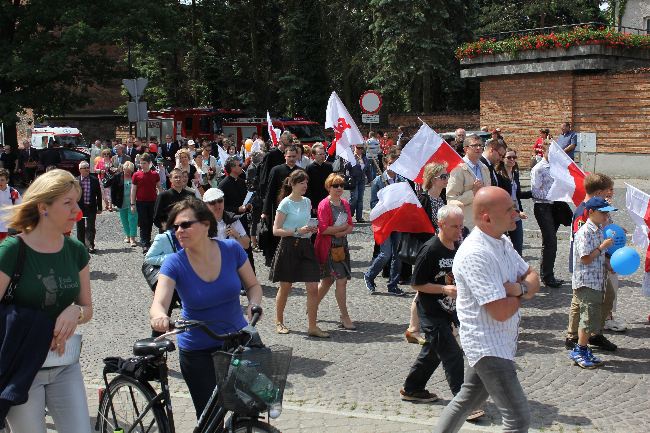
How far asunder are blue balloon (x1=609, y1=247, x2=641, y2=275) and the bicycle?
13.2 ft

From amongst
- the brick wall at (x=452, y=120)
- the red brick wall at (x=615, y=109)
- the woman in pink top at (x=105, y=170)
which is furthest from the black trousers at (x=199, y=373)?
the brick wall at (x=452, y=120)

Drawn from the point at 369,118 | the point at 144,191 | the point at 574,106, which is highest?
the point at 574,106

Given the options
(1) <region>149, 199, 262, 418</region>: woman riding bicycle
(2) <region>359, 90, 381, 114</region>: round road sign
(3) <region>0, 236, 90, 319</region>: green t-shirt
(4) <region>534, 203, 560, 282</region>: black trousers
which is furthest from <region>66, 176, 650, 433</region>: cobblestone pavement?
(2) <region>359, 90, 381, 114</region>: round road sign

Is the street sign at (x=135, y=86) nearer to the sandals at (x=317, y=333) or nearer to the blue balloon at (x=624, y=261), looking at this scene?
the sandals at (x=317, y=333)

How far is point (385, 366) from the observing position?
811 centimetres

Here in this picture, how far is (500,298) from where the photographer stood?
4688mm

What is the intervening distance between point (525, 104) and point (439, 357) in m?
24.5

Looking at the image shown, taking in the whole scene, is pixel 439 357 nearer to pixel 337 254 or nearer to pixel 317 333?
pixel 317 333

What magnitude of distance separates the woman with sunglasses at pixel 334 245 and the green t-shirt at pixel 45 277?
5031 mm

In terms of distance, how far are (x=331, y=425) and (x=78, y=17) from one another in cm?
3121

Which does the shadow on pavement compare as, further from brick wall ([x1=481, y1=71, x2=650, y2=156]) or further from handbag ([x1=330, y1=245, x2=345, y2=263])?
brick wall ([x1=481, y1=71, x2=650, y2=156])

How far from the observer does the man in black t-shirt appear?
21.7ft

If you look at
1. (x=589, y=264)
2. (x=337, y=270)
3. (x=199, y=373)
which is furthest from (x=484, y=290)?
(x=337, y=270)

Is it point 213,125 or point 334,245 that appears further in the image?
point 213,125
